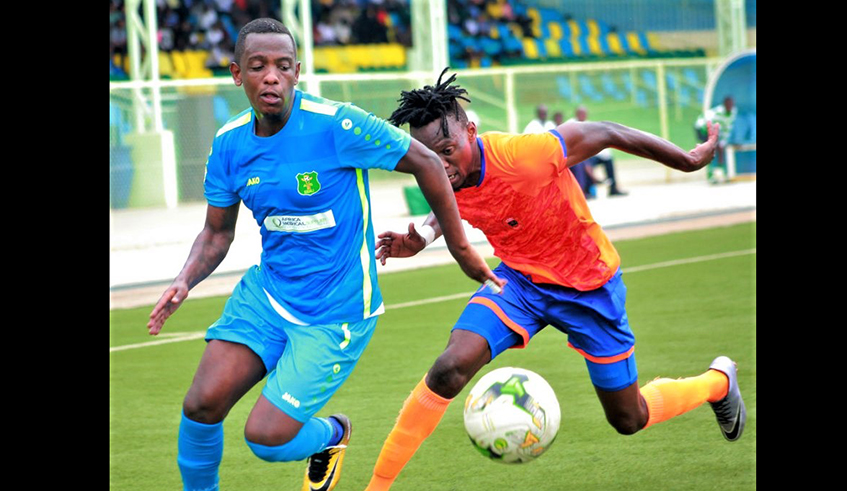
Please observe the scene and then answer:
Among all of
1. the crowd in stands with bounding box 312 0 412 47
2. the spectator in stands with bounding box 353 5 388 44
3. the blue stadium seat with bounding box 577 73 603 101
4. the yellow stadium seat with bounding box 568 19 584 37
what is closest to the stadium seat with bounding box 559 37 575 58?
Answer: the yellow stadium seat with bounding box 568 19 584 37

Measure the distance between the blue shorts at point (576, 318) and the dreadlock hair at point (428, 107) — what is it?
89 centimetres

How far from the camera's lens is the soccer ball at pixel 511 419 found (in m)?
5.33

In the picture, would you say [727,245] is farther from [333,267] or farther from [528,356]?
[333,267]

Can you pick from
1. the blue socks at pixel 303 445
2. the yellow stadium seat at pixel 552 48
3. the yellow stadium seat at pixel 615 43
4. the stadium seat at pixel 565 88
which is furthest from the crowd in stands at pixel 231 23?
the blue socks at pixel 303 445

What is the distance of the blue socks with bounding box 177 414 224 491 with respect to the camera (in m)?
4.92

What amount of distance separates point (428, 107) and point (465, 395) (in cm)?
296

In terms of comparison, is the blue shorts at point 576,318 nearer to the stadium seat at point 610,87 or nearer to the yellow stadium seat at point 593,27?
the stadium seat at point 610,87

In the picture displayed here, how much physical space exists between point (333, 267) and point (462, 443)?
2.11 meters

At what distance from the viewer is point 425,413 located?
5.51 meters

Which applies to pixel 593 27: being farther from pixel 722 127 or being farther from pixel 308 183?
A: pixel 308 183

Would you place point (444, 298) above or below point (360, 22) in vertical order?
below

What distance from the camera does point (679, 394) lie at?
6.11 meters

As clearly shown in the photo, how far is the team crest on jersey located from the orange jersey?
0.97 m

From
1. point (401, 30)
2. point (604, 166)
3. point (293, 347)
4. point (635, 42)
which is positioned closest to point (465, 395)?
point (293, 347)
